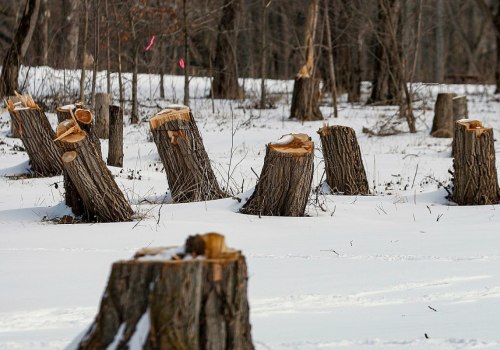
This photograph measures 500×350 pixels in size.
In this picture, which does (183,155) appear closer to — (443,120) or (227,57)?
(443,120)

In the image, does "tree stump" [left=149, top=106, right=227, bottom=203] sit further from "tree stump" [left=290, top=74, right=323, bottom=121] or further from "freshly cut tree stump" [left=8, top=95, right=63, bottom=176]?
"tree stump" [left=290, top=74, right=323, bottom=121]

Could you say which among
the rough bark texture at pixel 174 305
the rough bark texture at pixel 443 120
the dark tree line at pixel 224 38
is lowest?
the rough bark texture at pixel 443 120

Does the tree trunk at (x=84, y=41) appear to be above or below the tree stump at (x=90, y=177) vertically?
above

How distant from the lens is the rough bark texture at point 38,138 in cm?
973

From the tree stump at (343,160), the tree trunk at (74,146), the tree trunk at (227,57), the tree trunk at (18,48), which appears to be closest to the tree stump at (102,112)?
the tree trunk at (18,48)

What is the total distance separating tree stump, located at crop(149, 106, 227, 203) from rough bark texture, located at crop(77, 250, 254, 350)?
482 centimetres

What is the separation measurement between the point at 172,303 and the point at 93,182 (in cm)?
397

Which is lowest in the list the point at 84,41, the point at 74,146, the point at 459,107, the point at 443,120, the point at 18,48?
the point at 443,120

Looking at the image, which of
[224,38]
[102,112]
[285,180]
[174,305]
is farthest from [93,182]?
[224,38]

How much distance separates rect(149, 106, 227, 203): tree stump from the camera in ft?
24.8

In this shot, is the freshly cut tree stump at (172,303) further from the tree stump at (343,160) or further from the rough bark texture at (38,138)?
the rough bark texture at (38,138)

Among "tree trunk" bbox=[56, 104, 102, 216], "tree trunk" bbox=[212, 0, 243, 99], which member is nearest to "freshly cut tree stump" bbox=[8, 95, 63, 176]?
"tree trunk" bbox=[56, 104, 102, 216]

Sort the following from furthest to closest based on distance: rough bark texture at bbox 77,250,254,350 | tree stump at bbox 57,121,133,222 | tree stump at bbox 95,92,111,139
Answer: tree stump at bbox 95,92,111,139 → tree stump at bbox 57,121,133,222 → rough bark texture at bbox 77,250,254,350

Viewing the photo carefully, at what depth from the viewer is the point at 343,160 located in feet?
28.0
